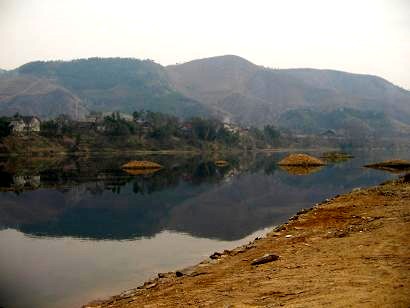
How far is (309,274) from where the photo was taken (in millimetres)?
12430

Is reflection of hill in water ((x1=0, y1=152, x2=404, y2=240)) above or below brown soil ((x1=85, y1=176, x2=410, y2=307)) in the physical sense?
below

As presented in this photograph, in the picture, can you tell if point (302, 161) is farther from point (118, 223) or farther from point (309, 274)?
point (309, 274)

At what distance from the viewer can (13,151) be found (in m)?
118

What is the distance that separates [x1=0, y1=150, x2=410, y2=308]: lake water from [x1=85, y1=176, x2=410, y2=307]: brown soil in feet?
9.03

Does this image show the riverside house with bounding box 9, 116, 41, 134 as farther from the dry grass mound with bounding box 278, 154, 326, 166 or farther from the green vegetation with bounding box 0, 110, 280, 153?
the dry grass mound with bounding box 278, 154, 326, 166

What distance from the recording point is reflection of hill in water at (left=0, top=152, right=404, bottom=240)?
30.9 m

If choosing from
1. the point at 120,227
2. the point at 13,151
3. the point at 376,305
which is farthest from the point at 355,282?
the point at 13,151

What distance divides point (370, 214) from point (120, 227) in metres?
16.1

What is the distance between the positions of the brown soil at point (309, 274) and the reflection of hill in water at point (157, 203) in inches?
372

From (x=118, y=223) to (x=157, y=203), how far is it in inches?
421

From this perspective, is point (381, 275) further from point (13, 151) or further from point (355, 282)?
point (13, 151)

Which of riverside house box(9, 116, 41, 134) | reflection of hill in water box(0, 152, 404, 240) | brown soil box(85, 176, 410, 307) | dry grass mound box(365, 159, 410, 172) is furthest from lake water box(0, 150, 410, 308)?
riverside house box(9, 116, 41, 134)

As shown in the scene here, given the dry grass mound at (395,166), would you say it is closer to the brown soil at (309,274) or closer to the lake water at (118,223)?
the lake water at (118,223)

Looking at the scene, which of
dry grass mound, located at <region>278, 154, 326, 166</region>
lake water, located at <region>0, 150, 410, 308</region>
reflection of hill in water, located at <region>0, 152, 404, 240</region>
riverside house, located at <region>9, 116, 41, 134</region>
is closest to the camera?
lake water, located at <region>0, 150, 410, 308</region>
